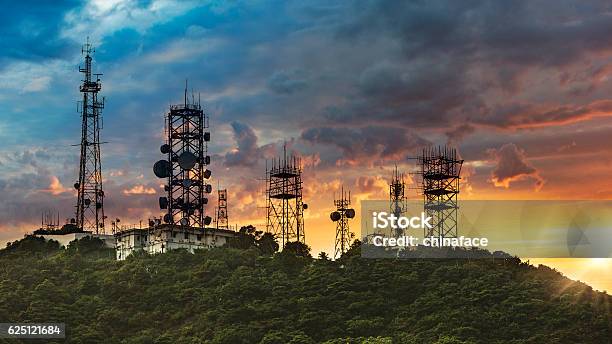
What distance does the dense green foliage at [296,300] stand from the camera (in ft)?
233

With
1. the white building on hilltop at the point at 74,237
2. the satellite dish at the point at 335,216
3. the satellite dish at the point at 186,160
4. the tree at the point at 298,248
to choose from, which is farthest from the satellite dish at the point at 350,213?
the white building on hilltop at the point at 74,237

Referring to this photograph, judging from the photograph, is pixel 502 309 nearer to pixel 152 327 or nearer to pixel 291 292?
pixel 291 292

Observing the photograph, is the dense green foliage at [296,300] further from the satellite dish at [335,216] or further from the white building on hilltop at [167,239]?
the satellite dish at [335,216]

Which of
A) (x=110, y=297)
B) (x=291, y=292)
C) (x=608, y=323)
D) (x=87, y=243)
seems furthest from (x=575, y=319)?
(x=87, y=243)

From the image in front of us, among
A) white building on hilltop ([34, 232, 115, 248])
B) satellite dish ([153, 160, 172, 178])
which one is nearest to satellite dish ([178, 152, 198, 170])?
satellite dish ([153, 160, 172, 178])

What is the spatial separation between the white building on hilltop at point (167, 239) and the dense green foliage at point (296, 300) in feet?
13.5

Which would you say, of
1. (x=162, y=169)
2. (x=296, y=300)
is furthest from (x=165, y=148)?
(x=296, y=300)

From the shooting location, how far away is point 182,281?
87625 mm

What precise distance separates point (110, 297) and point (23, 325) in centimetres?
1079

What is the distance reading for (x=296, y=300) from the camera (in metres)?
79.8

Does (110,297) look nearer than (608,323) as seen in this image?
No

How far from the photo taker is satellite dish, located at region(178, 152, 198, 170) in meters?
106

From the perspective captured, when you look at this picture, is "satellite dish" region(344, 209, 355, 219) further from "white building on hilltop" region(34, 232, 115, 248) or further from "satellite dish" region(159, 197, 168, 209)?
"white building on hilltop" region(34, 232, 115, 248)

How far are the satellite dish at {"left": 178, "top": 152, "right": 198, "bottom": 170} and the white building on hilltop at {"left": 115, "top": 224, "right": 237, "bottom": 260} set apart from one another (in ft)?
27.5
